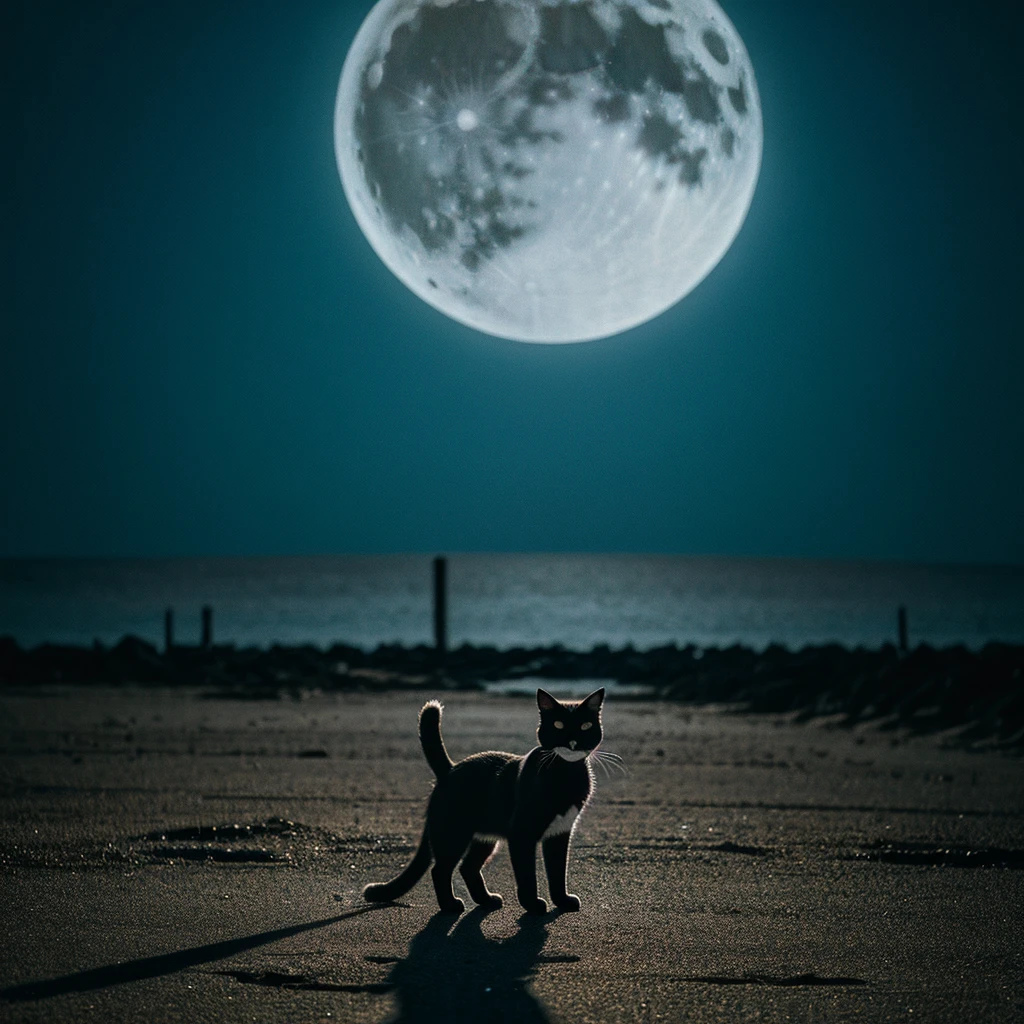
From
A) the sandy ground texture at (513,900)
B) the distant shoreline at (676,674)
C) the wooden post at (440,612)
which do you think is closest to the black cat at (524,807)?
the sandy ground texture at (513,900)

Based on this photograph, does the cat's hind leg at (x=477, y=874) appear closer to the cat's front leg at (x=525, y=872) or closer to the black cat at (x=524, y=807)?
the black cat at (x=524, y=807)

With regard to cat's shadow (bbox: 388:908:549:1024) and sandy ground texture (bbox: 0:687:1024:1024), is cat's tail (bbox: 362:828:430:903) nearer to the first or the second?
sandy ground texture (bbox: 0:687:1024:1024)

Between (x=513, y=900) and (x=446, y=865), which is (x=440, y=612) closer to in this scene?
(x=513, y=900)

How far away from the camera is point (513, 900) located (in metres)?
4.62

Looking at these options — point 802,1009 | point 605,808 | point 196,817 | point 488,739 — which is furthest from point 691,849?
point 488,739

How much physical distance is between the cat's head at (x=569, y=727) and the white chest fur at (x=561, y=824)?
7.9 inches

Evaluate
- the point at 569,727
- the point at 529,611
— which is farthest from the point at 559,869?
the point at 529,611

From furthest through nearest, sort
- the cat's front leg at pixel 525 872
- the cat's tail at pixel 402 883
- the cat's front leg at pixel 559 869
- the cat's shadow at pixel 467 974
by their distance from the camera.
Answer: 1. the cat's tail at pixel 402 883
2. the cat's front leg at pixel 559 869
3. the cat's front leg at pixel 525 872
4. the cat's shadow at pixel 467 974

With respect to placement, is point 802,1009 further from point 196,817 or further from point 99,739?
point 99,739

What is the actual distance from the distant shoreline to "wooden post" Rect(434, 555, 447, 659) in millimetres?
301

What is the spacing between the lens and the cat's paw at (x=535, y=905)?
168 inches

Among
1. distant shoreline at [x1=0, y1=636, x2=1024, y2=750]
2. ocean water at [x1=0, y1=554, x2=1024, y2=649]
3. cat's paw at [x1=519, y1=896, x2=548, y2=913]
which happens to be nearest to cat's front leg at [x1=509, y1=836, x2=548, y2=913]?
cat's paw at [x1=519, y1=896, x2=548, y2=913]

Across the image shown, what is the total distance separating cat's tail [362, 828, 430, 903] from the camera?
4.47 meters

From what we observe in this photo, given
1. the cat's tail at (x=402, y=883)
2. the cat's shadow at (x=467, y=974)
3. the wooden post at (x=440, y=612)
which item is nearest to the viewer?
the cat's shadow at (x=467, y=974)
